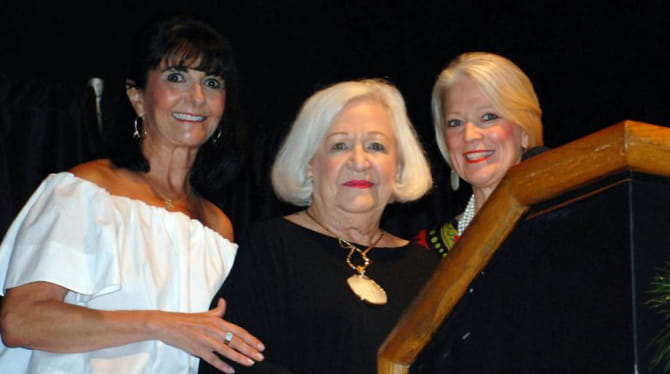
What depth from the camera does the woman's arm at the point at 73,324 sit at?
6.04ft

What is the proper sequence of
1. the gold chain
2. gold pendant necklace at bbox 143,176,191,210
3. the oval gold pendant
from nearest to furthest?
the oval gold pendant, the gold chain, gold pendant necklace at bbox 143,176,191,210

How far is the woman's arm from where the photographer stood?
1842 mm

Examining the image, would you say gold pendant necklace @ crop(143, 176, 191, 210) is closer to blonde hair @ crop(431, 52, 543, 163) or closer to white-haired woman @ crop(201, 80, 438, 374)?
white-haired woman @ crop(201, 80, 438, 374)

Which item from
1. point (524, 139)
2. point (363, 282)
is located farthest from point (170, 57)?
point (524, 139)

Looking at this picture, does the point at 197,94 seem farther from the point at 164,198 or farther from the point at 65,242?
the point at 65,242

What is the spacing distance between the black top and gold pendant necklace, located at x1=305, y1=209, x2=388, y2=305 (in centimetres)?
1

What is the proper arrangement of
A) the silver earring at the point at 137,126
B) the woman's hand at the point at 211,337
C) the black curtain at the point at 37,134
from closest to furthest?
the woman's hand at the point at 211,337, the silver earring at the point at 137,126, the black curtain at the point at 37,134

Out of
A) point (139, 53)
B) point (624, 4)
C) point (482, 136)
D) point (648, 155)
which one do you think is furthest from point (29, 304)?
point (624, 4)

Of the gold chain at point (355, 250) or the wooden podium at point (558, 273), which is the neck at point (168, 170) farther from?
the wooden podium at point (558, 273)

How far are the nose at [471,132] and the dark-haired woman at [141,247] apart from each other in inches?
23.6

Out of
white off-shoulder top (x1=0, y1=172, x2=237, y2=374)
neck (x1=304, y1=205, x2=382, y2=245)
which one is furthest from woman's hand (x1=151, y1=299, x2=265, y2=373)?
neck (x1=304, y1=205, x2=382, y2=245)

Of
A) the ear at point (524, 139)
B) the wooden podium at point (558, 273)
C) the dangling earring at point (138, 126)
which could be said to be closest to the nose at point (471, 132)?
the ear at point (524, 139)

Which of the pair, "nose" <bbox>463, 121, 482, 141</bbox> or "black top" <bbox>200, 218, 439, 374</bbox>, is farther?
"nose" <bbox>463, 121, 482, 141</bbox>

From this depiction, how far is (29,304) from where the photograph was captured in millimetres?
1877
